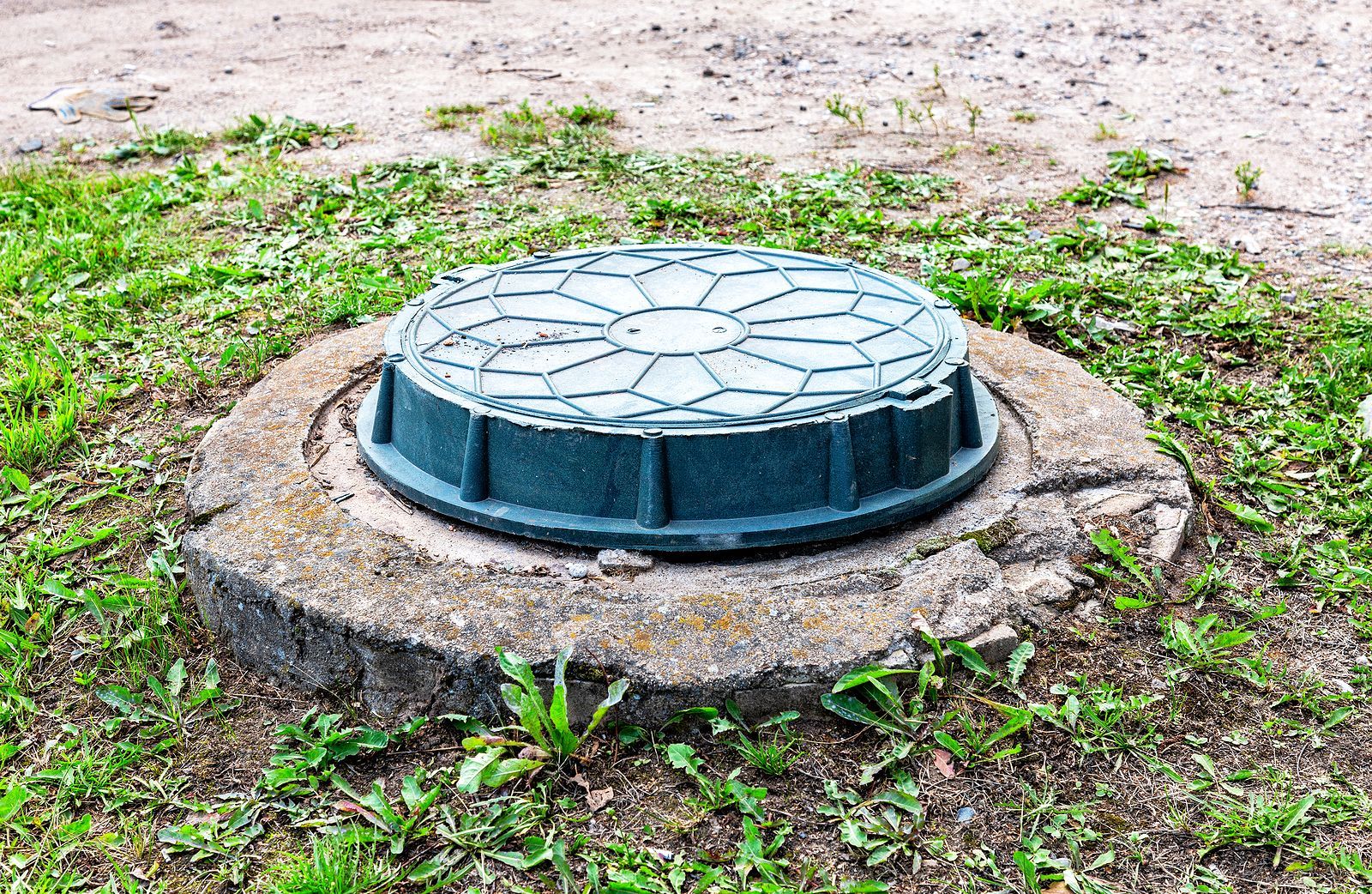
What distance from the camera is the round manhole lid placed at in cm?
248

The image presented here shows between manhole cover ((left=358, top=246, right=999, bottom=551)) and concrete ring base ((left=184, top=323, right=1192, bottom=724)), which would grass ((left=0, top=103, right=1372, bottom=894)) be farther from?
manhole cover ((left=358, top=246, right=999, bottom=551))

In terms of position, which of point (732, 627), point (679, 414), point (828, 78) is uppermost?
point (828, 78)

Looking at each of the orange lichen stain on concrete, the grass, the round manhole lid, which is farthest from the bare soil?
the orange lichen stain on concrete

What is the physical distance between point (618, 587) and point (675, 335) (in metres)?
0.66

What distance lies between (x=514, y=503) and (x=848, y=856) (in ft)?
3.20

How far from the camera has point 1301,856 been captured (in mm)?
2006

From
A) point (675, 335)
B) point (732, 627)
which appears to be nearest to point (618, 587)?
point (732, 627)

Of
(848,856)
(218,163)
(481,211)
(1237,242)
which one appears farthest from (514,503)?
(218,163)

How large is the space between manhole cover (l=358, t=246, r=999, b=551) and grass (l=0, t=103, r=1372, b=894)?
0.39 m

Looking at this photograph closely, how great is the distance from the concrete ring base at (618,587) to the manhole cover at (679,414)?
0.25 ft

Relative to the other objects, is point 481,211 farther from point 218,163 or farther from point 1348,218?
point 1348,218

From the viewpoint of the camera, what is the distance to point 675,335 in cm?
276

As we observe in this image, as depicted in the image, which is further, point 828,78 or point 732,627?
point 828,78

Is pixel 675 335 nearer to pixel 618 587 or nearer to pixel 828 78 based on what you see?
pixel 618 587
